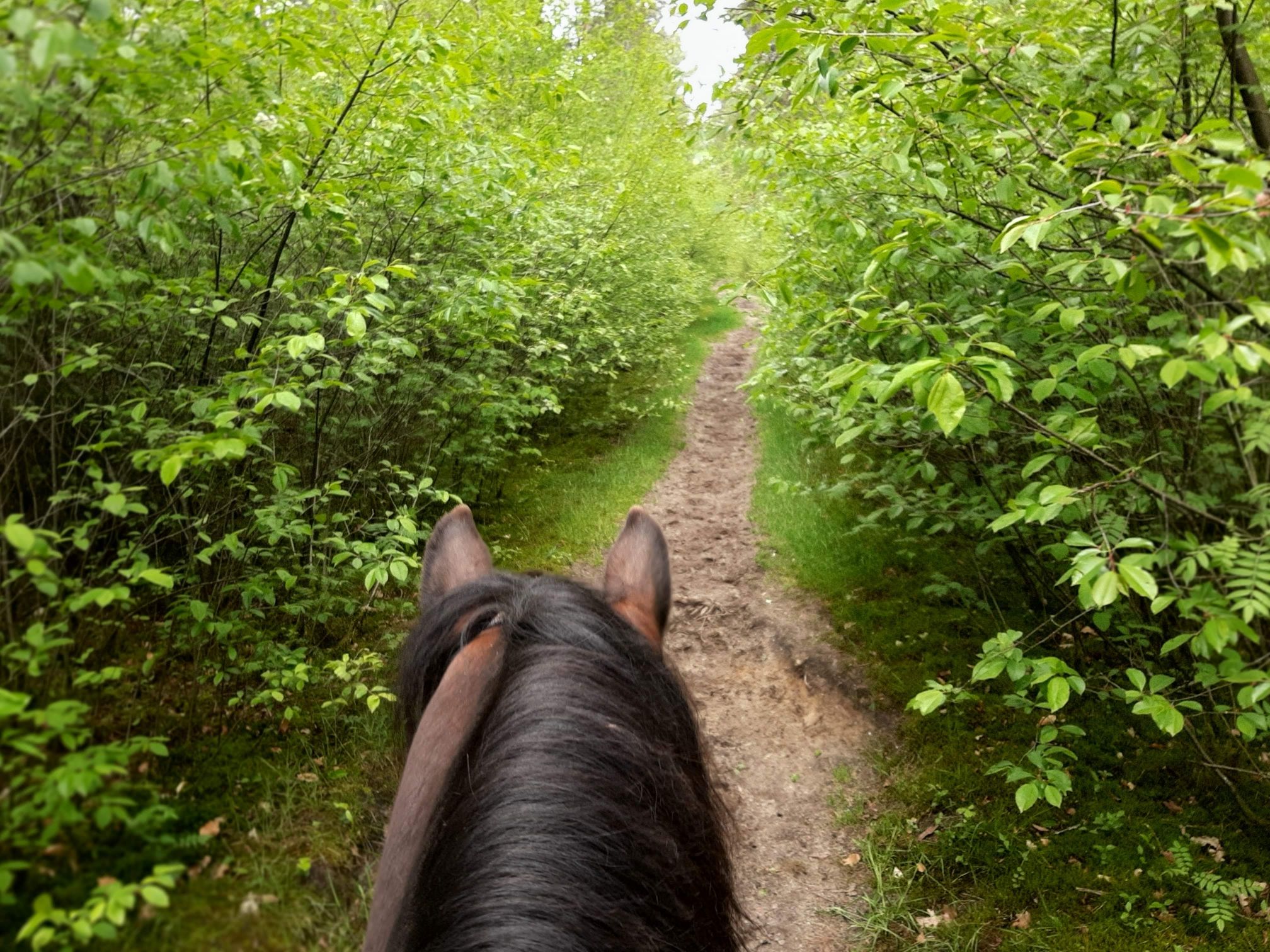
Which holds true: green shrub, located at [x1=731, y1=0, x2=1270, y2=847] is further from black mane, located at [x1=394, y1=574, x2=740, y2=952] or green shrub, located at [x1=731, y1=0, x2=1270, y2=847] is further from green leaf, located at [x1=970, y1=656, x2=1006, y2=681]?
Answer: black mane, located at [x1=394, y1=574, x2=740, y2=952]

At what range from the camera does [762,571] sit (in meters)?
7.37

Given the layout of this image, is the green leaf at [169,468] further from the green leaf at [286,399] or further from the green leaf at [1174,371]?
the green leaf at [1174,371]

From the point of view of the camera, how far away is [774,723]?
546cm

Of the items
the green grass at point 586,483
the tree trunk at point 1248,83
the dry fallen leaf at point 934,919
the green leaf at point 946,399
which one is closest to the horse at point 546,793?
the green leaf at point 946,399

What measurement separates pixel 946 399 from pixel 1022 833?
10.6ft

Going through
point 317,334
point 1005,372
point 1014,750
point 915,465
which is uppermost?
point 317,334

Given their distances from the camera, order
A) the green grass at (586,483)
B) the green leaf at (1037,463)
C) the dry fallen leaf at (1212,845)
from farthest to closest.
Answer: the green grass at (586,483), the dry fallen leaf at (1212,845), the green leaf at (1037,463)

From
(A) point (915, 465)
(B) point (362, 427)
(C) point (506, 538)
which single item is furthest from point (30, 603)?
(C) point (506, 538)

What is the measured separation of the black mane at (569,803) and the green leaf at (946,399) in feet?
3.36

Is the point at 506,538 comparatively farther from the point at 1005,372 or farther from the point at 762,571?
the point at 1005,372

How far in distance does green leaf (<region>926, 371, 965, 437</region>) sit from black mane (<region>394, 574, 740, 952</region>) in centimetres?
102

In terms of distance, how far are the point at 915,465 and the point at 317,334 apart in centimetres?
325

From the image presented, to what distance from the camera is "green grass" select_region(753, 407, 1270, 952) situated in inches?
136

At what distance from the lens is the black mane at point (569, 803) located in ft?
4.14
